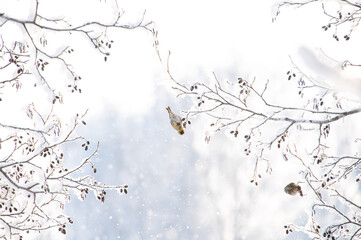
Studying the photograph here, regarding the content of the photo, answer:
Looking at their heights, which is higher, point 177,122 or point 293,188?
point 177,122

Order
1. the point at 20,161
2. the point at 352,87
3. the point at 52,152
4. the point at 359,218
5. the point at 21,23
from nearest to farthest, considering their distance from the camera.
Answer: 1. the point at 352,87
2. the point at 21,23
3. the point at 20,161
4. the point at 52,152
5. the point at 359,218

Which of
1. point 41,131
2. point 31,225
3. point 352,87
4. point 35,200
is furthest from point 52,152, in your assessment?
point 352,87

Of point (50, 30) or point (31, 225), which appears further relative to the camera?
point (31, 225)

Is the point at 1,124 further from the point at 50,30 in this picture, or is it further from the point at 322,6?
the point at 322,6

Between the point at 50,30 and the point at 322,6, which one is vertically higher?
the point at 50,30

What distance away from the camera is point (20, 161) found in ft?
11.3

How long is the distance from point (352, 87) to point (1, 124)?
3694mm

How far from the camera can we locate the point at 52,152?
367 cm

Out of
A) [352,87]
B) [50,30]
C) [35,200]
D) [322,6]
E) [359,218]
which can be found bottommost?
[352,87]

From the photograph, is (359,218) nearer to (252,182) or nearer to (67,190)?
(252,182)

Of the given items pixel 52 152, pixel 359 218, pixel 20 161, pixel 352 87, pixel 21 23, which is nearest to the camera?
pixel 352 87

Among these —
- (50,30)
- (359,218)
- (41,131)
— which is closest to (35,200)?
(41,131)

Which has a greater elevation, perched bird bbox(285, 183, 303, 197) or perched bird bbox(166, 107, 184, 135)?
perched bird bbox(166, 107, 184, 135)

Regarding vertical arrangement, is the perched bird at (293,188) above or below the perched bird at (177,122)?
below
